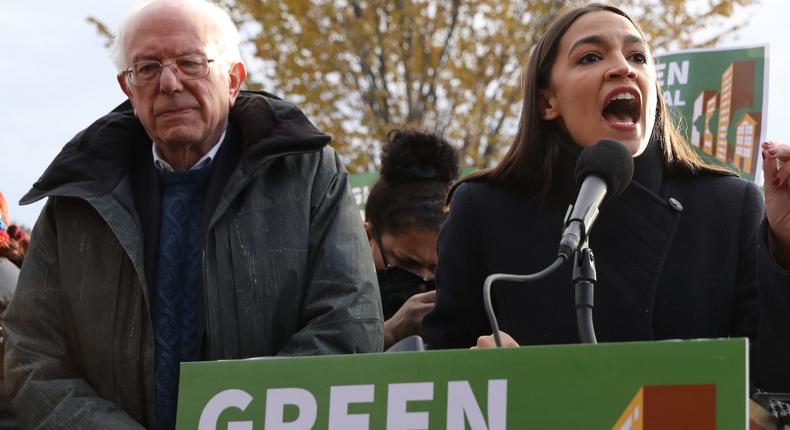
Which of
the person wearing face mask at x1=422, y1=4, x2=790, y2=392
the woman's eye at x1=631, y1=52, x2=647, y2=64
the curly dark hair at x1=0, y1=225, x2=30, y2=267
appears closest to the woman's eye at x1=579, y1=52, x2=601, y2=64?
the person wearing face mask at x1=422, y1=4, x2=790, y2=392

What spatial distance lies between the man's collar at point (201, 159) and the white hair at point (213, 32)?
0.27m

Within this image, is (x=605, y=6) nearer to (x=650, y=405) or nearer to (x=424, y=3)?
(x=650, y=405)

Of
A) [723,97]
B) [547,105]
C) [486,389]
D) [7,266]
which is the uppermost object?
[723,97]

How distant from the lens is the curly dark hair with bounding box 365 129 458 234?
4777 mm

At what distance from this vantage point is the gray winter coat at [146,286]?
361cm

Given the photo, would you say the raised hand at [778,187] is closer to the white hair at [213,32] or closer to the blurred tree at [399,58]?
the white hair at [213,32]

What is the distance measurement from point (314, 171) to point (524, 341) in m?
0.93

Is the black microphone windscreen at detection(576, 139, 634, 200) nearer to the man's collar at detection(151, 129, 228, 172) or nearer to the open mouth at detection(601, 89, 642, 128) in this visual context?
the open mouth at detection(601, 89, 642, 128)

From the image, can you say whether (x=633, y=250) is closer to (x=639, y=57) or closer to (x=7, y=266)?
(x=639, y=57)

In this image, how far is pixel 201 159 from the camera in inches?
156

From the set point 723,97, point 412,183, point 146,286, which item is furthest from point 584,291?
point 723,97

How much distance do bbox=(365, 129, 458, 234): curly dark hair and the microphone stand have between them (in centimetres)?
227

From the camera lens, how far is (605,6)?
11.9ft

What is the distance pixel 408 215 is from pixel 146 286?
137 centimetres
